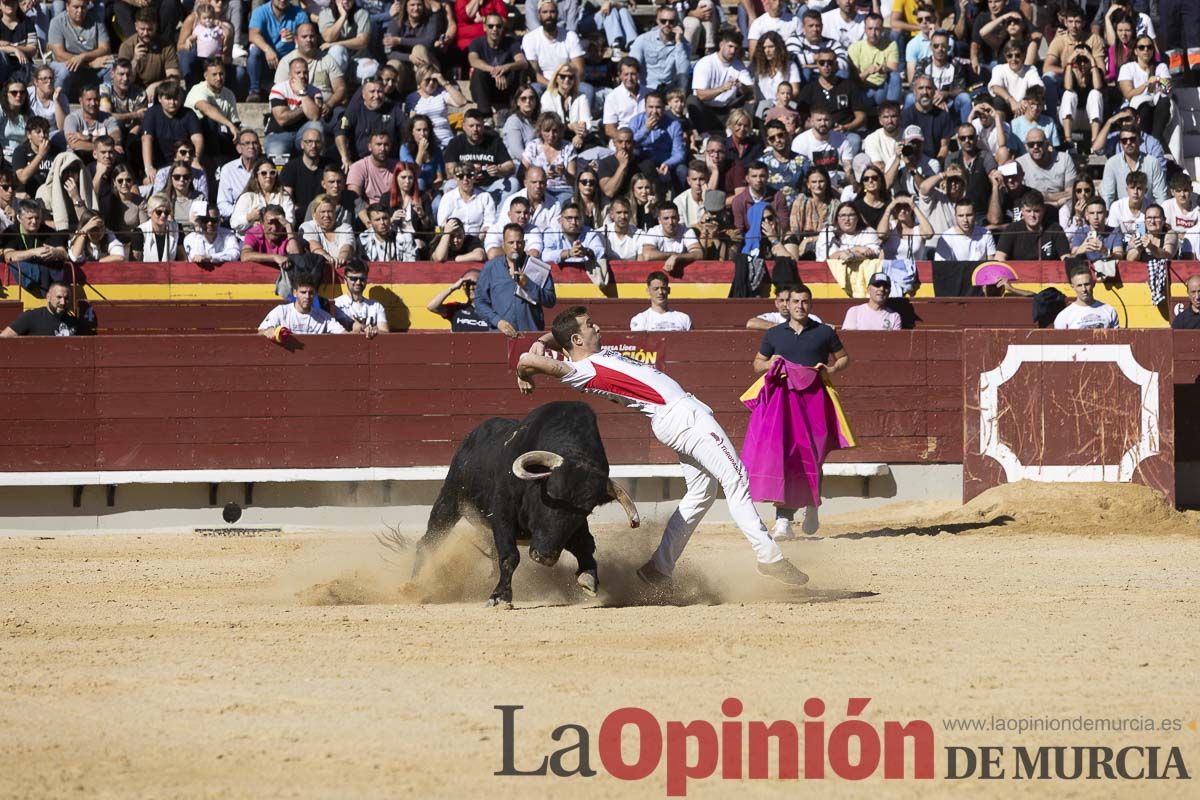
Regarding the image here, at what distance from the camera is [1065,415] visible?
10562 millimetres

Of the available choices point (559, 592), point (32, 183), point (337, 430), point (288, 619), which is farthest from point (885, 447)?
point (32, 183)

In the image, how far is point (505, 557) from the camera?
664cm

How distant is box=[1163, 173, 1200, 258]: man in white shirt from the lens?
1234cm

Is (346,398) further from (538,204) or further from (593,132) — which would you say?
(593,132)

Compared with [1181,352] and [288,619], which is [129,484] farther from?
[1181,352]

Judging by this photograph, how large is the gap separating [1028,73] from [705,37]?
2.75 meters

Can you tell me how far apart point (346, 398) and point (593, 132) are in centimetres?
334

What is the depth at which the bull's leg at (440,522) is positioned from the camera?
283 inches

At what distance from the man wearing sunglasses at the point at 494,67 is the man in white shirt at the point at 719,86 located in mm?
1431


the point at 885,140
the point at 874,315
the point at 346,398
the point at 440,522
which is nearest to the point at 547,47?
the point at 885,140

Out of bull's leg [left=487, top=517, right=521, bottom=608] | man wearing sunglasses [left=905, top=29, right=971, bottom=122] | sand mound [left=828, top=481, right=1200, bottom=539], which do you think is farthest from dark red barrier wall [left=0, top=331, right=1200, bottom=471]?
bull's leg [left=487, top=517, right=521, bottom=608]

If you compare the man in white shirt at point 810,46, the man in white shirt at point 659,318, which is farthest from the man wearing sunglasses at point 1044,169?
the man in white shirt at point 659,318

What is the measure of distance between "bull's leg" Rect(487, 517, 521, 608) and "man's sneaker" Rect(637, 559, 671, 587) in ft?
1.87

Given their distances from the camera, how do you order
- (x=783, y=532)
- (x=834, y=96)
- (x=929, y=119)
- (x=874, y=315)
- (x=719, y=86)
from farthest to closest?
(x=719, y=86) → (x=834, y=96) → (x=929, y=119) → (x=874, y=315) → (x=783, y=532)
